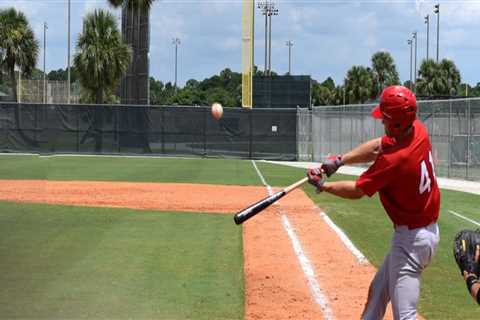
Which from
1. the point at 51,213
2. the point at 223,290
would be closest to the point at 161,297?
the point at 223,290

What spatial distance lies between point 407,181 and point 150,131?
33.0 metres

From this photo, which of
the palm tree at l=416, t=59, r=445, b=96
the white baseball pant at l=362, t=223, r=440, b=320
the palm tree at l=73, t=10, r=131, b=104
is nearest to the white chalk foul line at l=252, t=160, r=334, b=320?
the white baseball pant at l=362, t=223, r=440, b=320

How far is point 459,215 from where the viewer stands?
13.8 metres

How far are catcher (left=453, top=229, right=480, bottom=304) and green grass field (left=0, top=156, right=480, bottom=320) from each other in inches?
83.0

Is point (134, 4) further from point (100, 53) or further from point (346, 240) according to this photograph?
point (346, 240)

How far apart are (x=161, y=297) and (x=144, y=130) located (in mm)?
30412

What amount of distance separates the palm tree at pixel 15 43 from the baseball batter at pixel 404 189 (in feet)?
151

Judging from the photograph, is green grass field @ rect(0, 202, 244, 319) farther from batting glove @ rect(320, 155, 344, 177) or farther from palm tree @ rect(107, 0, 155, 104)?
palm tree @ rect(107, 0, 155, 104)

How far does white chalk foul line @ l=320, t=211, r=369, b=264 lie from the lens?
9060 mm

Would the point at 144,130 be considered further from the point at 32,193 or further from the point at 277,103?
the point at 32,193

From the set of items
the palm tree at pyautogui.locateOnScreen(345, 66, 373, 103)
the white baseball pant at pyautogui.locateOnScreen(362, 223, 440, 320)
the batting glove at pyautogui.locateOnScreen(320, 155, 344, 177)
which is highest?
the palm tree at pyautogui.locateOnScreen(345, 66, 373, 103)

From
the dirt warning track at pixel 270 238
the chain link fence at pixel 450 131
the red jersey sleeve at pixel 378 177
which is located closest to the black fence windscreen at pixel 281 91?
the chain link fence at pixel 450 131

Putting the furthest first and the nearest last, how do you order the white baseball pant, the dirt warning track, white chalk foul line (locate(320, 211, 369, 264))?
white chalk foul line (locate(320, 211, 369, 264))
the dirt warning track
the white baseball pant

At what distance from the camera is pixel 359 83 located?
7469 centimetres
